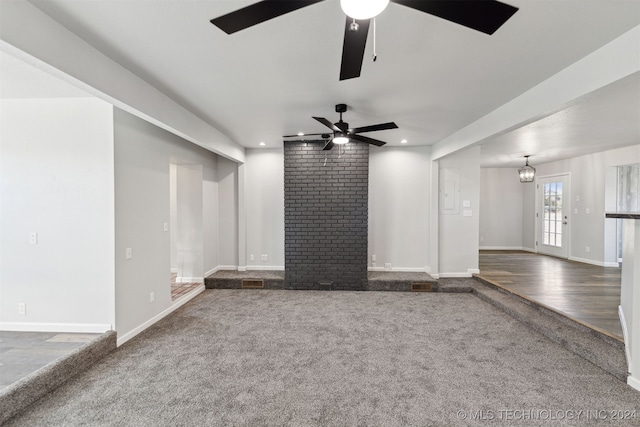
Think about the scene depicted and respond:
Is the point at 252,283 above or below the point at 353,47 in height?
below

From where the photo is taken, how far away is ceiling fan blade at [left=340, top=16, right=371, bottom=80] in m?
1.41

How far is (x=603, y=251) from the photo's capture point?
5.87 meters

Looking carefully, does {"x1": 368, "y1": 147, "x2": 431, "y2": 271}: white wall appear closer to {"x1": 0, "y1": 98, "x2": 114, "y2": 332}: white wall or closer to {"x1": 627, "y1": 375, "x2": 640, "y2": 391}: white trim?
{"x1": 627, "y1": 375, "x2": 640, "y2": 391}: white trim

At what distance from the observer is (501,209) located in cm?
801

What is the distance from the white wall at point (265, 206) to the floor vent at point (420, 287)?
8.43 feet

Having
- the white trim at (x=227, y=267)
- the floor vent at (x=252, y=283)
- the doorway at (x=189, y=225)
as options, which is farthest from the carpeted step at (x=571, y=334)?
the doorway at (x=189, y=225)

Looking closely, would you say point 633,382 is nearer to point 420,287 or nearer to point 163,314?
point 420,287

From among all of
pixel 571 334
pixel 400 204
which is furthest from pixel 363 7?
pixel 400 204

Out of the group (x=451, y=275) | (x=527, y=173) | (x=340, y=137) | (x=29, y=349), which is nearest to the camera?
(x=29, y=349)

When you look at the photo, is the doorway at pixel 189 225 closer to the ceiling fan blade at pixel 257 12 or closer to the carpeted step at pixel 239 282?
the carpeted step at pixel 239 282

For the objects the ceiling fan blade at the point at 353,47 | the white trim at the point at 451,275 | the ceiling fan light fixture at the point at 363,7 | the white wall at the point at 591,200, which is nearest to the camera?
the ceiling fan light fixture at the point at 363,7

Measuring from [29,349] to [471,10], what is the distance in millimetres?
4251

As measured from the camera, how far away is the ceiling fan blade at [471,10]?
1.19 metres

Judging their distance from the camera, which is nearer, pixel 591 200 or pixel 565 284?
pixel 565 284
